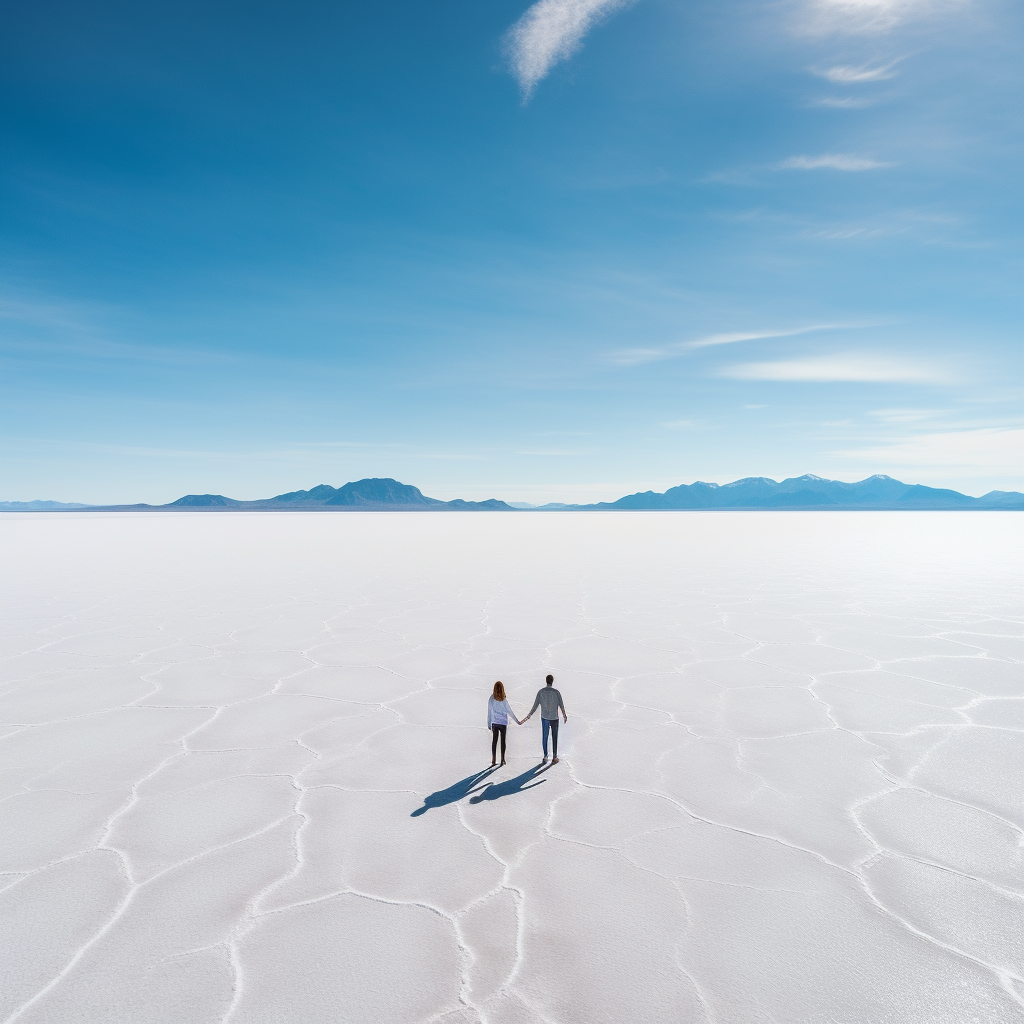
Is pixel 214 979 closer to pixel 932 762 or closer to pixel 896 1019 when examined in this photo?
pixel 896 1019

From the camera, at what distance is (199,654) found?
8359 mm

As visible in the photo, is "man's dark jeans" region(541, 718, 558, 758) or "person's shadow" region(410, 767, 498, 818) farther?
"man's dark jeans" region(541, 718, 558, 758)

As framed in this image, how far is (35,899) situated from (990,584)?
18440 millimetres

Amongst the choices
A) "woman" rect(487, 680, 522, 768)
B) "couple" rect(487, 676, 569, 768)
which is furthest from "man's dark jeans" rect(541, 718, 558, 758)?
"woman" rect(487, 680, 522, 768)

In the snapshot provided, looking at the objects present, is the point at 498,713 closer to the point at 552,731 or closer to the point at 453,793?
the point at 552,731

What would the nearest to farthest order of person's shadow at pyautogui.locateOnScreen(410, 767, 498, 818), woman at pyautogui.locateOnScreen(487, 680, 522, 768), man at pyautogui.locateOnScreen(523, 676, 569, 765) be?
person's shadow at pyautogui.locateOnScreen(410, 767, 498, 818)
woman at pyautogui.locateOnScreen(487, 680, 522, 768)
man at pyautogui.locateOnScreen(523, 676, 569, 765)

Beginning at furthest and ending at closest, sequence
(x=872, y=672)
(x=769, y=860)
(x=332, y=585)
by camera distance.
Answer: (x=332, y=585) < (x=872, y=672) < (x=769, y=860)

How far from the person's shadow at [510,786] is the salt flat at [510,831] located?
23 mm

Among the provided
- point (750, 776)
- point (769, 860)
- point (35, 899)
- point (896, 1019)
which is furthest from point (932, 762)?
point (35, 899)

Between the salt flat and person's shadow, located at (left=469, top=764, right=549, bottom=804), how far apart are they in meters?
0.02

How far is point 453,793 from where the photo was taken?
4562 mm

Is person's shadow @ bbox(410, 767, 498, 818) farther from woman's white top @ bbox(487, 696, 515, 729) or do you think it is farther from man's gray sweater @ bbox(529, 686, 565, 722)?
man's gray sweater @ bbox(529, 686, 565, 722)

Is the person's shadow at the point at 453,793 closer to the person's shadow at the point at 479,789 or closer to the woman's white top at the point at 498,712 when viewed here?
the person's shadow at the point at 479,789

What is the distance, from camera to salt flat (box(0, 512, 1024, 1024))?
2.80 m
